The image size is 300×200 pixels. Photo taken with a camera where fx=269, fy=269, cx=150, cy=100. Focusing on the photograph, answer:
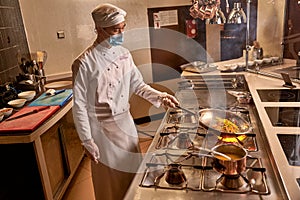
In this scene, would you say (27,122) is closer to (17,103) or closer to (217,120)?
(17,103)

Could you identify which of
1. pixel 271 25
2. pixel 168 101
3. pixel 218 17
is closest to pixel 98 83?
pixel 168 101

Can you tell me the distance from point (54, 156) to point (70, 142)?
0.33 m

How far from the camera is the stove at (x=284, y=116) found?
1416 mm

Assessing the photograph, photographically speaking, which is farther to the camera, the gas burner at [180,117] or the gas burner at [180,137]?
the gas burner at [180,117]

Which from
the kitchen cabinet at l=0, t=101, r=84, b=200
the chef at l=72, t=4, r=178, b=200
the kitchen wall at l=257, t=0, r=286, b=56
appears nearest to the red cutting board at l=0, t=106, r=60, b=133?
the kitchen cabinet at l=0, t=101, r=84, b=200

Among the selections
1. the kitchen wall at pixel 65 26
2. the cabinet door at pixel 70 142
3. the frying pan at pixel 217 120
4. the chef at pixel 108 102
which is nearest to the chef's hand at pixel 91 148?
the chef at pixel 108 102

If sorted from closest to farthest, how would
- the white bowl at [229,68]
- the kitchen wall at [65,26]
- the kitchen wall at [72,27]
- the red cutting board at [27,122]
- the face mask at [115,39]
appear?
the face mask at [115,39] < the red cutting board at [27,122] < the white bowl at [229,68] < the kitchen wall at [72,27] < the kitchen wall at [65,26]

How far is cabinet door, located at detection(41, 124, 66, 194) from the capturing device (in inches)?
75.1

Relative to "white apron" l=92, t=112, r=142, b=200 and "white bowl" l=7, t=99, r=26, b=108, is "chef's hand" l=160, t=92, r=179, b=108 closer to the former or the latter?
"white apron" l=92, t=112, r=142, b=200

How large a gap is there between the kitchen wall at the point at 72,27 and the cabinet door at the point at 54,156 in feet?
4.11

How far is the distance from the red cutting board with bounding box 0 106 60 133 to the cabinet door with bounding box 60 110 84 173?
0.85 ft

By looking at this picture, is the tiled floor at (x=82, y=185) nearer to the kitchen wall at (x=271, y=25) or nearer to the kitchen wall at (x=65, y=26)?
the kitchen wall at (x=65, y=26)

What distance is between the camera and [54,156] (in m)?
2.03

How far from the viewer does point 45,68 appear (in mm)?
3098
